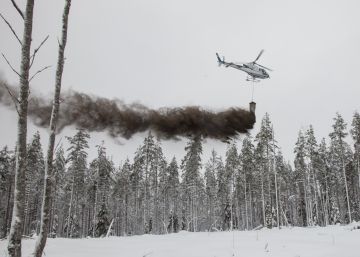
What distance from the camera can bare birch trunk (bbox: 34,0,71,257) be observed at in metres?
6.20

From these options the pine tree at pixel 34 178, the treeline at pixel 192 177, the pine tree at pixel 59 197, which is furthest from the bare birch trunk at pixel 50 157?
the pine tree at pixel 59 197

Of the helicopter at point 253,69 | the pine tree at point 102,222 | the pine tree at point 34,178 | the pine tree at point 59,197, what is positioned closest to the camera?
the helicopter at point 253,69

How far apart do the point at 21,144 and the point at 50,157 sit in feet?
2.75

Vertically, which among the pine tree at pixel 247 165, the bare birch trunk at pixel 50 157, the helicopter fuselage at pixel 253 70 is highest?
the helicopter fuselage at pixel 253 70

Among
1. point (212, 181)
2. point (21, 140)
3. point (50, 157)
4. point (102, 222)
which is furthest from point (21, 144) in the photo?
point (212, 181)

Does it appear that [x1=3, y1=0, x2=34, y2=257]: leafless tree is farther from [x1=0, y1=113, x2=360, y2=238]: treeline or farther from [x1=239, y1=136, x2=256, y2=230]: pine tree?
[x1=239, y1=136, x2=256, y2=230]: pine tree

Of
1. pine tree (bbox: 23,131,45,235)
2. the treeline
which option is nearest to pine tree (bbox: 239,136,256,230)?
the treeline

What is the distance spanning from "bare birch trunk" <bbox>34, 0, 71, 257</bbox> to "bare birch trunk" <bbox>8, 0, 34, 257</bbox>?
1.84 feet

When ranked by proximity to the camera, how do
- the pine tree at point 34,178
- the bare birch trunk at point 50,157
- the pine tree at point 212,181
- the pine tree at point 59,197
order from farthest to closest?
the pine tree at point 212,181 < the pine tree at point 59,197 < the pine tree at point 34,178 < the bare birch trunk at point 50,157

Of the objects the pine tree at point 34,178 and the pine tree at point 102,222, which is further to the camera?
the pine tree at point 34,178

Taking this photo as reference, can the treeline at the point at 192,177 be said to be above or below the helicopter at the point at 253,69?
below

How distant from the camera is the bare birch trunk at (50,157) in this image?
620 centimetres

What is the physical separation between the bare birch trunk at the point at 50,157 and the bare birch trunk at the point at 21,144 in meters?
0.56

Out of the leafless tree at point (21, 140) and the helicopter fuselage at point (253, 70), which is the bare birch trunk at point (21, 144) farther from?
the helicopter fuselage at point (253, 70)
